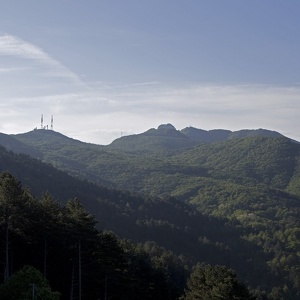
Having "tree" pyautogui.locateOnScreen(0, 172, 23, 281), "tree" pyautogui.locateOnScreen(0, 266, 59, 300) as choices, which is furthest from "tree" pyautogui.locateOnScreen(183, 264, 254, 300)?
"tree" pyautogui.locateOnScreen(0, 172, 23, 281)

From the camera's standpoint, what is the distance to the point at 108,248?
40.4m

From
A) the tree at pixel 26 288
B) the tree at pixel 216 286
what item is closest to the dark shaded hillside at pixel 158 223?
the tree at pixel 216 286

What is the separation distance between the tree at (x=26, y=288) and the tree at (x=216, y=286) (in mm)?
14256

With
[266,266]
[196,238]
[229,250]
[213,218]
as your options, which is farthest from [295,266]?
[213,218]

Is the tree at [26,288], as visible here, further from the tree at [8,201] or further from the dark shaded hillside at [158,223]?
the dark shaded hillside at [158,223]

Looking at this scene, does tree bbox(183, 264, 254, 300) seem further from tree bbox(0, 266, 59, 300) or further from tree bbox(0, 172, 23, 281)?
tree bbox(0, 172, 23, 281)

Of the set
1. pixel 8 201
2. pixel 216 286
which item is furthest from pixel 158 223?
pixel 8 201

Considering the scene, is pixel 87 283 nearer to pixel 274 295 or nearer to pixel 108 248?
pixel 108 248

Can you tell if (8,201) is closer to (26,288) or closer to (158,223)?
(26,288)

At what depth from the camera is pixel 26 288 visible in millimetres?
28219

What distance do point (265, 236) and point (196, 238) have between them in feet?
90.9

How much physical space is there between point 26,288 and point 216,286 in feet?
54.8

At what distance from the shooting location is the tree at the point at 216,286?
38562 mm

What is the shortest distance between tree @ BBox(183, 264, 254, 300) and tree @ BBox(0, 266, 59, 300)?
14.3 m
